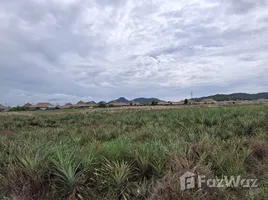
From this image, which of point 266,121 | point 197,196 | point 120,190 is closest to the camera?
point 197,196

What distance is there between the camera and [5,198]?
10.4 feet

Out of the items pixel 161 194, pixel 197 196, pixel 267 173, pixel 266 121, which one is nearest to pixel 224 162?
pixel 267 173

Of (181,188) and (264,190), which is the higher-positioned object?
(181,188)

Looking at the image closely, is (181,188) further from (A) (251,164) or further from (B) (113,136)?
(B) (113,136)

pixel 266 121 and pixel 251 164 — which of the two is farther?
pixel 266 121

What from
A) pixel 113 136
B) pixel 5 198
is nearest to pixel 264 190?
pixel 5 198

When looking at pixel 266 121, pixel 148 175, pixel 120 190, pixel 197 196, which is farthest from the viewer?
pixel 266 121

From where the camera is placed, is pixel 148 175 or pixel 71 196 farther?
pixel 148 175

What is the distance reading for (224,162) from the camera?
415 cm

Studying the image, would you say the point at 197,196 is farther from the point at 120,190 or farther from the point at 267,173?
the point at 267,173

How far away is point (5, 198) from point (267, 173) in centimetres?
509

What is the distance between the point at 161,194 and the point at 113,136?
240 inches

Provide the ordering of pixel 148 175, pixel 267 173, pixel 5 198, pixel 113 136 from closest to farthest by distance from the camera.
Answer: pixel 5 198, pixel 148 175, pixel 267 173, pixel 113 136

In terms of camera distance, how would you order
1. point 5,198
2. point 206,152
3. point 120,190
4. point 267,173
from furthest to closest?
1. point 206,152
2. point 267,173
3. point 120,190
4. point 5,198
